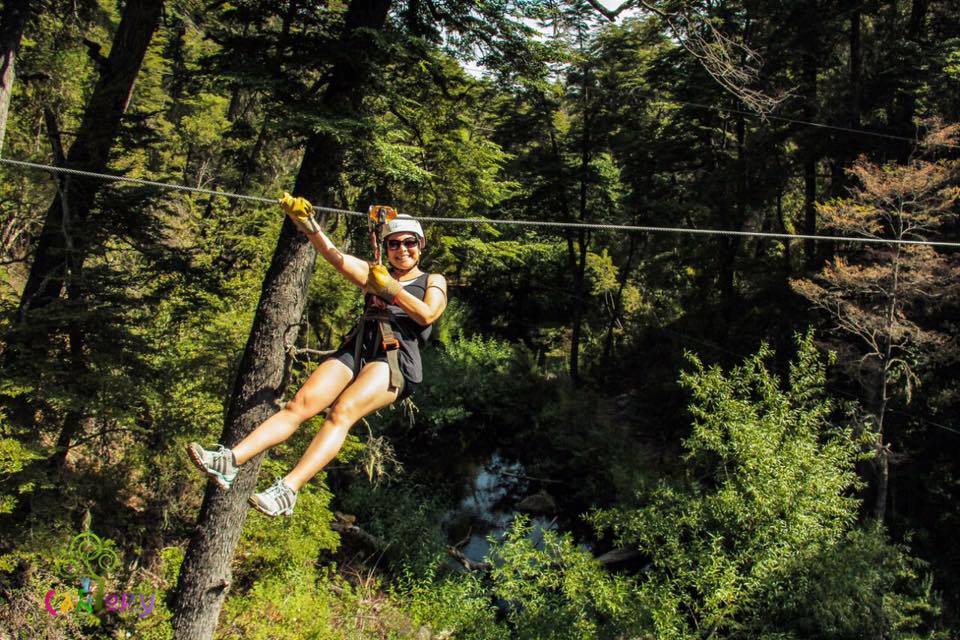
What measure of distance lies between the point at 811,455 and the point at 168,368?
8.57 metres

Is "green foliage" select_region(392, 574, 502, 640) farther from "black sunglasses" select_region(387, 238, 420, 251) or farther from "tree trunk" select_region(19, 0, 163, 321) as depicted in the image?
"black sunglasses" select_region(387, 238, 420, 251)

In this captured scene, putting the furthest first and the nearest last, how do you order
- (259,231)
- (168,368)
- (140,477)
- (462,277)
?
(462,277) → (259,231) → (140,477) → (168,368)

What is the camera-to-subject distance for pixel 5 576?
660cm

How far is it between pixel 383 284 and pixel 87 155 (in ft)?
18.4

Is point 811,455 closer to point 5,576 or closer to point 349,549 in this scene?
point 349,549

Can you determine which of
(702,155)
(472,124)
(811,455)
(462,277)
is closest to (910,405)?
(811,455)

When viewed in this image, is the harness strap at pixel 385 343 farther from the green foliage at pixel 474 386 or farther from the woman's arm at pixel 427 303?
A: the green foliage at pixel 474 386

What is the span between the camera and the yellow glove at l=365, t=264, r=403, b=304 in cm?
359

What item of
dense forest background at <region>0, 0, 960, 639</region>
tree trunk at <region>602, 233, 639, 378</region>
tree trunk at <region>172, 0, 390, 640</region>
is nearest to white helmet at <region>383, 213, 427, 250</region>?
dense forest background at <region>0, 0, 960, 639</region>

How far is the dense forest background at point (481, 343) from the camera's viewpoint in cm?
590

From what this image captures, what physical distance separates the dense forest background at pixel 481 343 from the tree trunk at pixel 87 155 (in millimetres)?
41

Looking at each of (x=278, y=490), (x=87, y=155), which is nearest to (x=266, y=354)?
(x=278, y=490)

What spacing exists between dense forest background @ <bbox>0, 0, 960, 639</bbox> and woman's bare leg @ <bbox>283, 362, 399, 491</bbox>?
2.13m

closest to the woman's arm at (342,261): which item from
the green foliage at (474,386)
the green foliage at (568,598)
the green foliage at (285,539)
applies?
the green foliage at (285,539)
